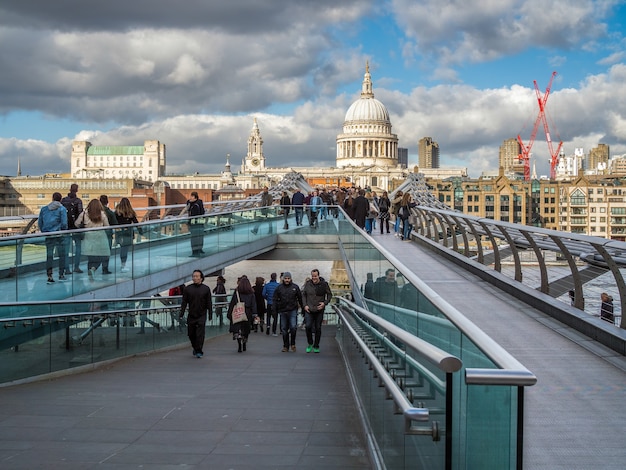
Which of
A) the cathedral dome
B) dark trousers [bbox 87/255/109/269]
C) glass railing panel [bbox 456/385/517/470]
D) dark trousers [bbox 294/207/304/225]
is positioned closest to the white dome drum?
the cathedral dome

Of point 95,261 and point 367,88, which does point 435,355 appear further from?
point 367,88

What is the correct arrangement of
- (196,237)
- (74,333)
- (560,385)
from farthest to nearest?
(196,237) → (74,333) → (560,385)

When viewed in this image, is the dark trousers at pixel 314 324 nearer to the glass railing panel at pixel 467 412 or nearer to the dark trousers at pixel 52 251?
the dark trousers at pixel 52 251

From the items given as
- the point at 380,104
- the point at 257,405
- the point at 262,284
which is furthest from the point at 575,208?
the point at 257,405

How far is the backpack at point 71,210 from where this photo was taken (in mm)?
13349

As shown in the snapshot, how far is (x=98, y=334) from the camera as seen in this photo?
Result: 10.7 m

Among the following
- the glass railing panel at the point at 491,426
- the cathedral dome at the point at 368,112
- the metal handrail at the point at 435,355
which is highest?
the cathedral dome at the point at 368,112

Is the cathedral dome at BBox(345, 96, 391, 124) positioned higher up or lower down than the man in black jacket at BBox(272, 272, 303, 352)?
higher up

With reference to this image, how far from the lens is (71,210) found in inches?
528

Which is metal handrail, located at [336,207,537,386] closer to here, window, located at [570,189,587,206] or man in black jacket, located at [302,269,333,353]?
man in black jacket, located at [302,269,333,353]

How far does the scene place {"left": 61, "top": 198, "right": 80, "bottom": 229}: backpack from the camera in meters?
13.3

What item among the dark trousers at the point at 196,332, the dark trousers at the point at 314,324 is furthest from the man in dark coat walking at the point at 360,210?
the dark trousers at the point at 196,332

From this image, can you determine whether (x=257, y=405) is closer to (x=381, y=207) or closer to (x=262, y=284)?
(x=262, y=284)

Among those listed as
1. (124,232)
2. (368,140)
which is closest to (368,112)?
(368,140)
